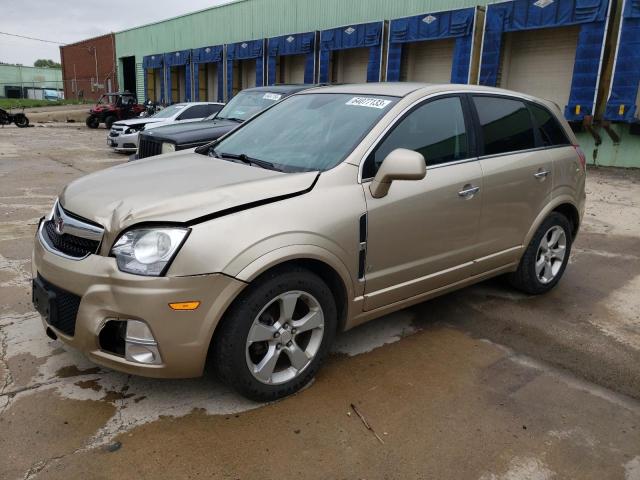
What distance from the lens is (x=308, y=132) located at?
11.9 ft

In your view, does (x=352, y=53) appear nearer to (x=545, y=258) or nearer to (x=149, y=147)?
(x=149, y=147)

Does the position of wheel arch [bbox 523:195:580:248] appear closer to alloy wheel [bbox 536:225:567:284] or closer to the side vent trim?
alloy wheel [bbox 536:225:567:284]

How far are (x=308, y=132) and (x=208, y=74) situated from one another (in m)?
29.4

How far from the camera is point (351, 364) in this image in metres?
3.43

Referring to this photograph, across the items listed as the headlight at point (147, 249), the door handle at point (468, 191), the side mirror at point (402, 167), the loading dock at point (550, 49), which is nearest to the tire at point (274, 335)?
the headlight at point (147, 249)

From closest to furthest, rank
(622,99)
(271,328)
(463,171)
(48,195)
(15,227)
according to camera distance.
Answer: (271,328) < (463,171) < (15,227) < (48,195) < (622,99)

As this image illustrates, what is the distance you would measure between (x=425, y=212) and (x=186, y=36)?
31.5 m

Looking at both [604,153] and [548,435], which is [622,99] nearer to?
[604,153]

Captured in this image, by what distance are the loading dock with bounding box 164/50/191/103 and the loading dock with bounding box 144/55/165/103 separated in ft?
3.07

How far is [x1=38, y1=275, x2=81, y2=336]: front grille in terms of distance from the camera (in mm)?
2684

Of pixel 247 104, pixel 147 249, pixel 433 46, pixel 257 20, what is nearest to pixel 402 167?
pixel 147 249

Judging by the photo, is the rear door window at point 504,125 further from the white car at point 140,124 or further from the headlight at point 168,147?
the white car at point 140,124

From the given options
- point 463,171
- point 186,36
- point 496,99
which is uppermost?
point 186,36

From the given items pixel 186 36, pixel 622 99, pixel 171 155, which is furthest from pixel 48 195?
pixel 186 36
